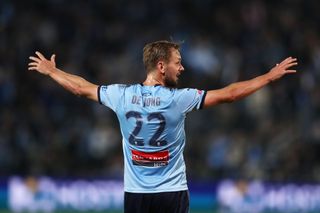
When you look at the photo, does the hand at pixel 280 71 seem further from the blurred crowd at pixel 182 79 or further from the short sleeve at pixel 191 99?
the blurred crowd at pixel 182 79

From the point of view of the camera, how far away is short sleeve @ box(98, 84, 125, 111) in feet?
25.0

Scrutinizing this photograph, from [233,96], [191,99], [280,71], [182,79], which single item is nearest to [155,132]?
[191,99]

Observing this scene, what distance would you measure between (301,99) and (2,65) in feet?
16.3

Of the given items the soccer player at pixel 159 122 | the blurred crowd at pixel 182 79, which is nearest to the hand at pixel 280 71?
the soccer player at pixel 159 122

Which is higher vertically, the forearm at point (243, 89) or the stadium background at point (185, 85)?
the stadium background at point (185, 85)

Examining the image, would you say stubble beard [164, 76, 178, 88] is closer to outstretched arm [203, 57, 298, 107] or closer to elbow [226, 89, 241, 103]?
outstretched arm [203, 57, 298, 107]

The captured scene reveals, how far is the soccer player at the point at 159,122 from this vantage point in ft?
24.5

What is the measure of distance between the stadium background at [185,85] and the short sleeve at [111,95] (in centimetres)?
807

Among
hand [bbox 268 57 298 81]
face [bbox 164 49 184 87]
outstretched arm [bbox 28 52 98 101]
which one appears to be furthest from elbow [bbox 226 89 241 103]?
outstretched arm [bbox 28 52 98 101]

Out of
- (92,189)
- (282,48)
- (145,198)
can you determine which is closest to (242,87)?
(145,198)

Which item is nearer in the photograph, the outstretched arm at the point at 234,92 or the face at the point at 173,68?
the outstretched arm at the point at 234,92

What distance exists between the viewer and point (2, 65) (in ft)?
55.3

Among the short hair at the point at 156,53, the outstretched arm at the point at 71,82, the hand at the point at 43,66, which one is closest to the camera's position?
the short hair at the point at 156,53

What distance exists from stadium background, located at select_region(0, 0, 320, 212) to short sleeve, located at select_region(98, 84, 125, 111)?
8.07 metres
